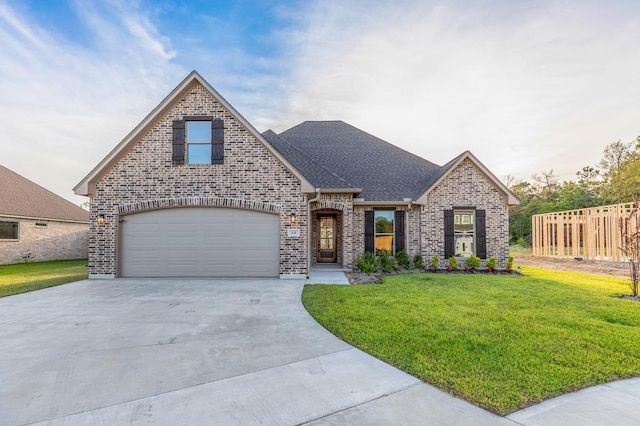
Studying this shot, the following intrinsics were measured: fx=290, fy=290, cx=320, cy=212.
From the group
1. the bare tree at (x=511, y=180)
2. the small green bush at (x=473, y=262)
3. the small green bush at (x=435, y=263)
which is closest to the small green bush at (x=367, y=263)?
the small green bush at (x=435, y=263)

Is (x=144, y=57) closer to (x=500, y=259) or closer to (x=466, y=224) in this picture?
(x=466, y=224)

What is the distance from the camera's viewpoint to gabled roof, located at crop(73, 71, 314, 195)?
9.34 metres

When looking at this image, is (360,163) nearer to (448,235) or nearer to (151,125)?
(448,235)

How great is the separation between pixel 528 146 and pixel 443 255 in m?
15.1

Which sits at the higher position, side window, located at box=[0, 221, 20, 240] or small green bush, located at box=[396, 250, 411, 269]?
side window, located at box=[0, 221, 20, 240]

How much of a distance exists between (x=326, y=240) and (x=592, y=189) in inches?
1321

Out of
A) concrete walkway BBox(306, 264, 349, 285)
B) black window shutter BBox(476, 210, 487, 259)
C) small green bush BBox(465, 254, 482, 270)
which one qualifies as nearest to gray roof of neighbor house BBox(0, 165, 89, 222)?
concrete walkway BBox(306, 264, 349, 285)

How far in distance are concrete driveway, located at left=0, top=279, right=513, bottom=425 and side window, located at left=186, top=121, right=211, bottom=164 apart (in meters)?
5.39

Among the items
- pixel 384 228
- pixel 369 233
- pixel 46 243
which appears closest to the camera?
pixel 369 233

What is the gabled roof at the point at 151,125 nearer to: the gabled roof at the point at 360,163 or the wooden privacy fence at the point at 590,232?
the gabled roof at the point at 360,163

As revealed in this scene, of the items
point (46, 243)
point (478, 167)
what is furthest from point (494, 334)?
point (46, 243)

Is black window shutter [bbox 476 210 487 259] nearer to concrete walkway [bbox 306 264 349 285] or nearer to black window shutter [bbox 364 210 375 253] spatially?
black window shutter [bbox 364 210 375 253]

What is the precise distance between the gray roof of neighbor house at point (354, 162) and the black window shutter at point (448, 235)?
57.5 inches

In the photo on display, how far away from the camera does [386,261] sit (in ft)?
36.6
